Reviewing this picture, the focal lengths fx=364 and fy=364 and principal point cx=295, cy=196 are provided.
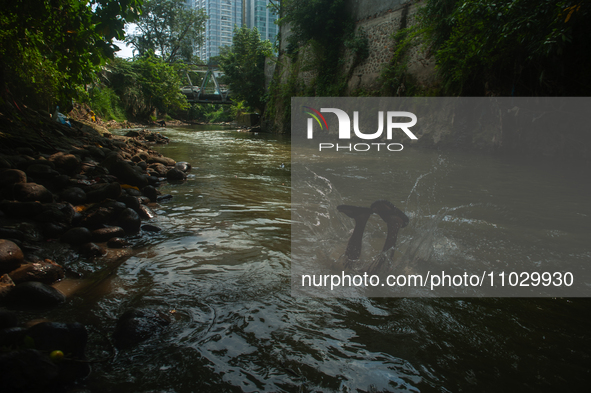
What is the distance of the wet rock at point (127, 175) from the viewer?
575 cm

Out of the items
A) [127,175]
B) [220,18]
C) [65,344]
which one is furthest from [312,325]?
[220,18]

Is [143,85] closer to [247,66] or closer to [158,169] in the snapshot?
[247,66]

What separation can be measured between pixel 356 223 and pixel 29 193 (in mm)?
3329

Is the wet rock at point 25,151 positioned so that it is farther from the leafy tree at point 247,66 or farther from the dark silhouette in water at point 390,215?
the leafy tree at point 247,66

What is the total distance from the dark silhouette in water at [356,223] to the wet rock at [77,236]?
240cm

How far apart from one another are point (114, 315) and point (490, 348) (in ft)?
7.49

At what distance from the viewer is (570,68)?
8.92 m

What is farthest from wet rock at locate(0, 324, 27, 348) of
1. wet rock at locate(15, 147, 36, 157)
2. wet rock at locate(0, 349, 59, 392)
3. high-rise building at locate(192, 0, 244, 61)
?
high-rise building at locate(192, 0, 244, 61)

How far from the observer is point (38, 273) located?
8.83 ft

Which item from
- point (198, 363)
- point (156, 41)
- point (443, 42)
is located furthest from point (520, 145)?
point (156, 41)

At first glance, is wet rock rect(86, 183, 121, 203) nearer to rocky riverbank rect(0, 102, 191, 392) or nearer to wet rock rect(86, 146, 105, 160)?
rocky riverbank rect(0, 102, 191, 392)

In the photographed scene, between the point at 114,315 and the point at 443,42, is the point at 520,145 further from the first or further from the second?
the point at 114,315

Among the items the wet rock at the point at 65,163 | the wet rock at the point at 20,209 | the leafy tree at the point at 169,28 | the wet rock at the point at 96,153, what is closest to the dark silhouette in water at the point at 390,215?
the wet rock at the point at 20,209

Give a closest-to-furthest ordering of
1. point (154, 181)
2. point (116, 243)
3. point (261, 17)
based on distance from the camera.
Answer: point (116, 243), point (154, 181), point (261, 17)
